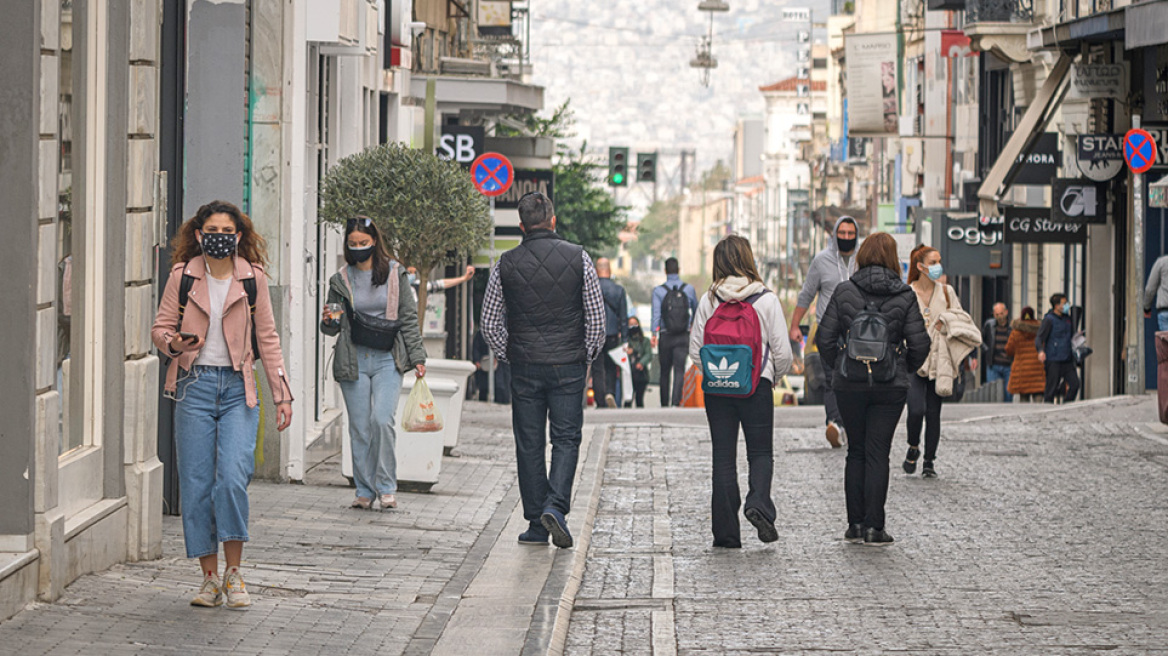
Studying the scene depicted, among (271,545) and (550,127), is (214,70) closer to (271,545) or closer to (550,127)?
(271,545)

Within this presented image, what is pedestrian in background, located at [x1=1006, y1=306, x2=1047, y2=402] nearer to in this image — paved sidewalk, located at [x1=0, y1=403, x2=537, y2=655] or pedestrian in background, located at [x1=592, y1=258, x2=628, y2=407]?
pedestrian in background, located at [x1=592, y1=258, x2=628, y2=407]

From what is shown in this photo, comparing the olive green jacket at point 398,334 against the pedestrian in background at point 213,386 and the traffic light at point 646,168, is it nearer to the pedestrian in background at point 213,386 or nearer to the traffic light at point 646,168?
the pedestrian in background at point 213,386

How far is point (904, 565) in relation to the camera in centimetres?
1024

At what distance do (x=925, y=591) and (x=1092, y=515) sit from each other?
3.28 metres

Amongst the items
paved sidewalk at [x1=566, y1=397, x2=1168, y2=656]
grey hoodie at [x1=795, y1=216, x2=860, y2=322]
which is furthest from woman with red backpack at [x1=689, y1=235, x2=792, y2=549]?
grey hoodie at [x1=795, y1=216, x2=860, y2=322]

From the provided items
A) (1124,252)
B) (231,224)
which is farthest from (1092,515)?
(1124,252)

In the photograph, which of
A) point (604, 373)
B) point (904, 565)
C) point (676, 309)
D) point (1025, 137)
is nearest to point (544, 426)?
point (904, 565)

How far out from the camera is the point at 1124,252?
2875cm

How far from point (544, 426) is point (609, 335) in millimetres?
12855

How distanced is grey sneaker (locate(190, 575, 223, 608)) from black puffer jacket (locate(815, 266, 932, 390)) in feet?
13.3

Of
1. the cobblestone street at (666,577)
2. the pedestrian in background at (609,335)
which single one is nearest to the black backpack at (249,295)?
the cobblestone street at (666,577)

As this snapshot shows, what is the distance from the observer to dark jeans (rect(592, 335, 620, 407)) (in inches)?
938

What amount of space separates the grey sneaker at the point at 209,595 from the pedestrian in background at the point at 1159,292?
493 inches

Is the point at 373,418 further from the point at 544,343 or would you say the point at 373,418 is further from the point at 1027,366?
the point at 1027,366
